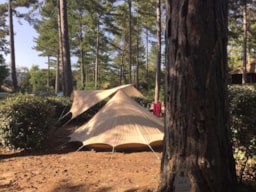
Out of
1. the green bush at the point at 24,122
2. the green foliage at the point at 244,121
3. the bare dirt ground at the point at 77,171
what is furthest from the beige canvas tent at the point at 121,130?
the green foliage at the point at 244,121

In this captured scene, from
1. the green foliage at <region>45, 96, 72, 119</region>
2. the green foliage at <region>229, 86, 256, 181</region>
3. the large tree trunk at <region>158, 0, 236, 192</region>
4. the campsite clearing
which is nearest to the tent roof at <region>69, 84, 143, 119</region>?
the green foliage at <region>45, 96, 72, 119</region>

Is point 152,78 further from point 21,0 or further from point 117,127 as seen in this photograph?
point 117,127

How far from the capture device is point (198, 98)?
117 inches

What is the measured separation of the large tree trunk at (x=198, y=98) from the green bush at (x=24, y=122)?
5.58m

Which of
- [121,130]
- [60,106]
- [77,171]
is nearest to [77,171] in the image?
[77,171]

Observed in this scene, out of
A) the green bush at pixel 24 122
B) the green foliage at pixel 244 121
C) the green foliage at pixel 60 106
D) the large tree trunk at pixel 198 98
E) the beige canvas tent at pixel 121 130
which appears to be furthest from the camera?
the green foliage at pixel 60 106

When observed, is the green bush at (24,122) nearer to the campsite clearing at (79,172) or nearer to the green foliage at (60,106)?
the campsite clearing at (79,172)

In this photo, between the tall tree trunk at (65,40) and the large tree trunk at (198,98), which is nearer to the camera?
the large tree trunk at (198,98)

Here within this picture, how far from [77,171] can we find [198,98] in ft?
11.6

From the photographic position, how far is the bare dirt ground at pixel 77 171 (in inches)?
185

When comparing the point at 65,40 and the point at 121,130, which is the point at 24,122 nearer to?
the point at 121,130

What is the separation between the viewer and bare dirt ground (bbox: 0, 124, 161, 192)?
15.4 feet

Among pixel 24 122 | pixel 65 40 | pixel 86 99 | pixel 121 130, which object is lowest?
pixel 121 130

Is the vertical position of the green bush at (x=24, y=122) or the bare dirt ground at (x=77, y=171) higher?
the green bush at (x=24, y=122)
